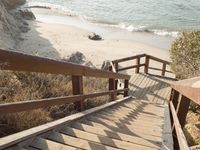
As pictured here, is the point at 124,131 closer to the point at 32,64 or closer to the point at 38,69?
the point at 38,69

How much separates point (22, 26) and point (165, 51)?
36.7 feet

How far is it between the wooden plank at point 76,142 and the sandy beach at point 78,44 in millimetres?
14488

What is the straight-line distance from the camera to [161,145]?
4.01m

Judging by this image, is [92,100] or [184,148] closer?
[184,148]

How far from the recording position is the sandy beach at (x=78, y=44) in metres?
19.7

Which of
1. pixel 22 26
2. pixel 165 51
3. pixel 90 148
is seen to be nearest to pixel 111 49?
pixel 165 51

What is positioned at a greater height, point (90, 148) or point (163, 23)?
point (163, 23)

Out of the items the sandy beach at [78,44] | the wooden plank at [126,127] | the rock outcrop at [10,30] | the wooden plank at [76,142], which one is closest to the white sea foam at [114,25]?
the sandy beach at [78,44]

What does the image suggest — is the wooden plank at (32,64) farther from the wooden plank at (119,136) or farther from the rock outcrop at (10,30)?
the rock outcrop at (10,30)

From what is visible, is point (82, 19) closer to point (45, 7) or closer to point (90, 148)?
point (45, 7)

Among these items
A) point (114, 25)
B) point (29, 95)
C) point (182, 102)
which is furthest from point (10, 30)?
point (182, 102)

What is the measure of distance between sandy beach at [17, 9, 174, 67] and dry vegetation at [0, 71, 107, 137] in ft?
37.6

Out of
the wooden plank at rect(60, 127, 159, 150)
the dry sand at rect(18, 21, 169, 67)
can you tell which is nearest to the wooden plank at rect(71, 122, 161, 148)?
the wooden plank at rect(60, 127, 159, 150)

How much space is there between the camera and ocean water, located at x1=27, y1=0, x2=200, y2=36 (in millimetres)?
32750
